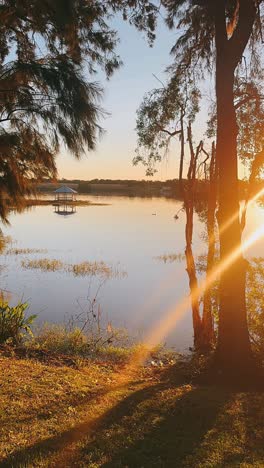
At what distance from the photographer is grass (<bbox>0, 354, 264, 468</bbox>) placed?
12.3ft

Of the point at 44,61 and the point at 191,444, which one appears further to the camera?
the point at 44,61

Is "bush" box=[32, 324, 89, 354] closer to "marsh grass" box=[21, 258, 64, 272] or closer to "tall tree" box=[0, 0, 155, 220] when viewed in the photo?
"tall tree" box=[0, 0, 155, 220]

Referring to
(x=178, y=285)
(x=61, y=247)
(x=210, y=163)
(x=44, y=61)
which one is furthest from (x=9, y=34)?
(x=61, y=247)

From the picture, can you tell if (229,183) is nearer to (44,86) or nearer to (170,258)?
(44,86)

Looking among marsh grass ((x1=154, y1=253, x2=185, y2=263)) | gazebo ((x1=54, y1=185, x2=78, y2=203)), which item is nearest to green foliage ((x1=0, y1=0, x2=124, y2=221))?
marsh grass ((x1=154, y1=253, x2=185, y2=263))

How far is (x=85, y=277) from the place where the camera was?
71.2 feet

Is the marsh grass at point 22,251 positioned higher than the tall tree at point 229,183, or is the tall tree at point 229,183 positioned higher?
the tall tree at point 229,183

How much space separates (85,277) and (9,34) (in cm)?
1539

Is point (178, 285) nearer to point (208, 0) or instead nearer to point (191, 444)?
point (208, 0)

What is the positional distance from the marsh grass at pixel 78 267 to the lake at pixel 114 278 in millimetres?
420

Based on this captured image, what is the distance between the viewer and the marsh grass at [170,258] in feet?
87.9

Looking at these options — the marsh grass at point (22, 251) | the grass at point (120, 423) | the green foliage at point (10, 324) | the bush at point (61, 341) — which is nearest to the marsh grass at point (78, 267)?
the marsh grass at point (22, 251)

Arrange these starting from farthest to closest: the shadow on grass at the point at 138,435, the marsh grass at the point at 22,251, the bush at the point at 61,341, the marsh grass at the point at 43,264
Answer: the marsh grass at the point at 22,251 < the marsh grass at the point at 43,264 < the bush at the point at 61,341 < the shadow on grass at the point at 138,435

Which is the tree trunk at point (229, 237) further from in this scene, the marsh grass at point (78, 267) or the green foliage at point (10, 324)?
the marsh grass at point (78, 267)
